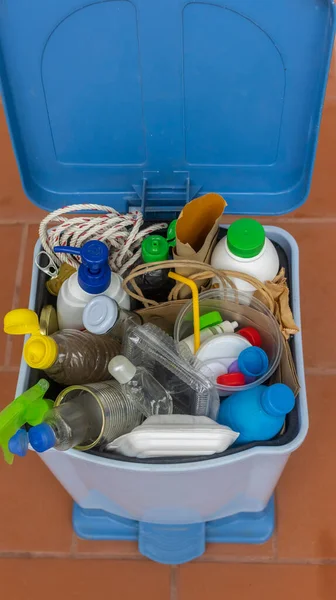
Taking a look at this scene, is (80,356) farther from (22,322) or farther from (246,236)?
(246,236)

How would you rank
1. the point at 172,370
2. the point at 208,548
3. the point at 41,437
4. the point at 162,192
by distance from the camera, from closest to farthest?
1. the point at 41,437
2. the point at 172,370
3. the point at 162,192
4. the point at 208,548

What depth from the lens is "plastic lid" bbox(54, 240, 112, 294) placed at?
72 cm

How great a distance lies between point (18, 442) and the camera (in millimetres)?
618

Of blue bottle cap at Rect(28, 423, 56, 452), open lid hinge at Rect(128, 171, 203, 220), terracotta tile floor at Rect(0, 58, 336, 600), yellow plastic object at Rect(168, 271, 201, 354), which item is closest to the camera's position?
blue bottle cap at Rect(28, 423, 56, 452)

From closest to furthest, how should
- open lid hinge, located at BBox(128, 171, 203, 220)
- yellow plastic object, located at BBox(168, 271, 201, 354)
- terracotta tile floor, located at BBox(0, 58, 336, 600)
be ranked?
1. yellow plastic object, located at BBox(168, 271, 201, 354)
2. open lid hinge, located at BBox(128, 171, 203, 220)
3. terracotta tile floor, located at BBox(0, 58, 336, 600)

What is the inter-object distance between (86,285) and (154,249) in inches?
3.7

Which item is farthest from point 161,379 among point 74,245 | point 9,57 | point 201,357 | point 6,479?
point 6,479

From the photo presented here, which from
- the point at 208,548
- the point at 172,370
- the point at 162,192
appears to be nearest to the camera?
the point at 172,370

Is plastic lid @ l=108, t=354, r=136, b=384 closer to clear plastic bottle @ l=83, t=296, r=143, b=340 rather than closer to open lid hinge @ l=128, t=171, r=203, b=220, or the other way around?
clear plastic bottle @ l=83, t=296, r=143, b=340

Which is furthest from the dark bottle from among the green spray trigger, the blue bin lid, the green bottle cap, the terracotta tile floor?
the terracotta tile floor

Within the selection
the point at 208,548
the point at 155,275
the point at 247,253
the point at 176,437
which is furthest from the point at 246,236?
the point at 208,548

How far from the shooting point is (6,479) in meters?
1.09

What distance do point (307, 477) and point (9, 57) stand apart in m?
0.77

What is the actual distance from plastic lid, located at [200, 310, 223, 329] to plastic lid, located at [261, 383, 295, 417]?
0.42 feet
